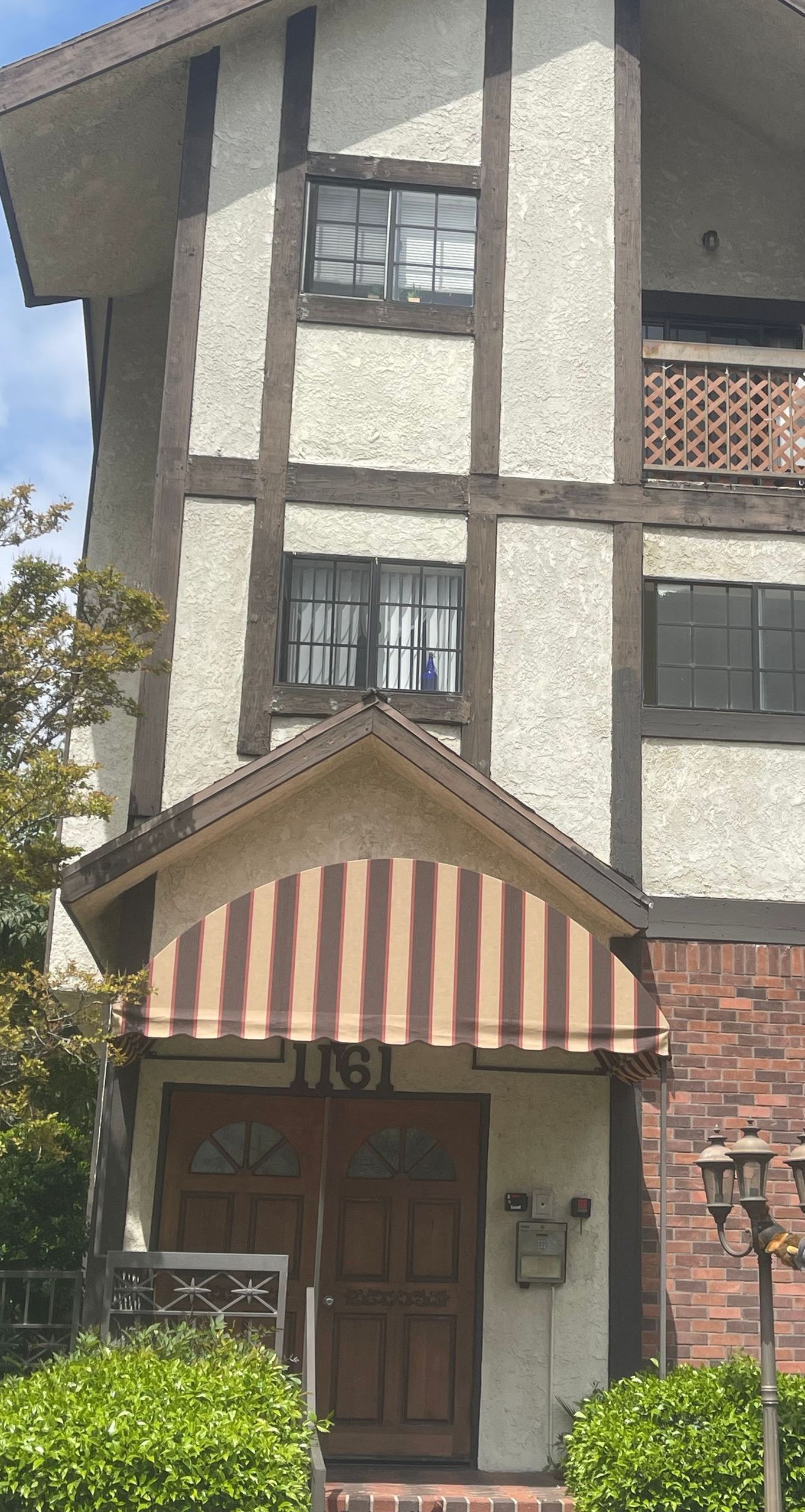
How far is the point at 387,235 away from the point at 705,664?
16.8 ft

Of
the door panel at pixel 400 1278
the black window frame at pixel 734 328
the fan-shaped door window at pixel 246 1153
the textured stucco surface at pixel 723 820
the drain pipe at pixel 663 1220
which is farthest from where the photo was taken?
the black window frame at pixel 734 328

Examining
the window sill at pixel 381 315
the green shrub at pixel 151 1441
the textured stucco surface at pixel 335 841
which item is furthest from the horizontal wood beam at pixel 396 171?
the green shrub at pixel 151 1441

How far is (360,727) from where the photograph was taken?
37.8 ft

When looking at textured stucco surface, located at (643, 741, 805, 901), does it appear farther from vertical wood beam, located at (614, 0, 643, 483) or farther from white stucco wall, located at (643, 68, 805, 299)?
white stucco wall, located at (643, 68, 805, 299)

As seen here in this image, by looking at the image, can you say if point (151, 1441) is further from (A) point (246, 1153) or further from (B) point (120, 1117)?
(A) point (246, 1153)

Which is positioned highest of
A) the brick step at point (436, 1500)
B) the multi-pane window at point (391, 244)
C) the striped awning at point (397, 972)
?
the multi-pane window at point (391, 244)

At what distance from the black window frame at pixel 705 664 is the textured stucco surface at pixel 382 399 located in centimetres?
214

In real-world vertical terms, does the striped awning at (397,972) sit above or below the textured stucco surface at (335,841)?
below

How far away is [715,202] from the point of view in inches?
651

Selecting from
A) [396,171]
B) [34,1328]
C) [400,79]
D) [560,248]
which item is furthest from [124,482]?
[34,1328]

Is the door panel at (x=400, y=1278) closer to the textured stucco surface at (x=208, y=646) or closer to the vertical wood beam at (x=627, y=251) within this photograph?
the textured stucco surface at (x=208, y=646)

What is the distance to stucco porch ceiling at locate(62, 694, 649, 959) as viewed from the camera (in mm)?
11227

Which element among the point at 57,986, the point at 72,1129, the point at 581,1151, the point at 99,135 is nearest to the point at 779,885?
the point at 581,1151

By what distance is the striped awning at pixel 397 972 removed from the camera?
10555 mm
